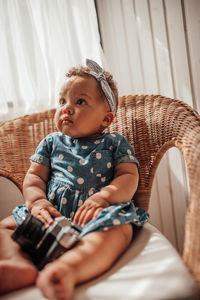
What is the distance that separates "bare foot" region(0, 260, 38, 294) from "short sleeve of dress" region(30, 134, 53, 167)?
48 cm

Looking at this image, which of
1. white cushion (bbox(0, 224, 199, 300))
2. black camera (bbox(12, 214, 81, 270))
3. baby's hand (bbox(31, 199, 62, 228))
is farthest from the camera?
baby's hand (bbox(31, 199, 62, 228))

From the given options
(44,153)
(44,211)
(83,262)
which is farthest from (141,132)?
(83,262)

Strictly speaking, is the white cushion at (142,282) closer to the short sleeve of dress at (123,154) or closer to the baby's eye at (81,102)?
the short sleeve of dress at (123,154)

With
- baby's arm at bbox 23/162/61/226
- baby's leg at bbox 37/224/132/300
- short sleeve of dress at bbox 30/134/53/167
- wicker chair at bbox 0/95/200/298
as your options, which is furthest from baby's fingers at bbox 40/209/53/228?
wicker chair at bbox 0/95/200/298

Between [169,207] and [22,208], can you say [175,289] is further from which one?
[169,207]

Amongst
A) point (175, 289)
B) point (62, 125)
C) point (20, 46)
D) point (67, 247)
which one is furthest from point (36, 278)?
point (20, 46)

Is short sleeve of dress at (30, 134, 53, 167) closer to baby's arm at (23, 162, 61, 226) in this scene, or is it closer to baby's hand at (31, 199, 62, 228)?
baby's arm at (23, 162, 61, 226)

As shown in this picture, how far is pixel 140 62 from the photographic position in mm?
1467

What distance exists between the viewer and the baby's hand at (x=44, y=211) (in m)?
0.81

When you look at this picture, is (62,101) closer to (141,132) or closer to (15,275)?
(141,132)

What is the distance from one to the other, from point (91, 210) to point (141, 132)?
1.60ft

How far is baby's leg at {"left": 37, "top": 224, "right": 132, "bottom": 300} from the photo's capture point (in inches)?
21.3

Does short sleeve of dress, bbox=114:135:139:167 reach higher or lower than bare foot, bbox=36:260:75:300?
higher

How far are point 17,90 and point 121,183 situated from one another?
0.83 metres
